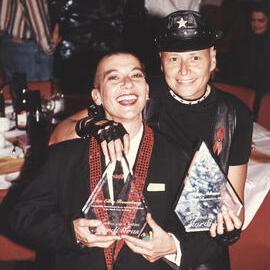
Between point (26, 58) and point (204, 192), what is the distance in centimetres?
349

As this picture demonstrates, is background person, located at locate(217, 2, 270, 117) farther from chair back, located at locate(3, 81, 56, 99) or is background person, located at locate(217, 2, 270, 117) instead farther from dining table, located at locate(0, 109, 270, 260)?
dining table, located at locate(0, 109, 270, 260)

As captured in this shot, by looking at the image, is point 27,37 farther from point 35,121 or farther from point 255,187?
point 255,187

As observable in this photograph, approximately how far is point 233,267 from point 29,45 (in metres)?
2.98

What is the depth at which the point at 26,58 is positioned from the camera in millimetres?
4652

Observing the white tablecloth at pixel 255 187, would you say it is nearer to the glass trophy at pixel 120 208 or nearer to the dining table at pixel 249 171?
the dining table at pixel 249 171

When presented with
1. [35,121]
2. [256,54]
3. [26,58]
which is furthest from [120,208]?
[256,54]

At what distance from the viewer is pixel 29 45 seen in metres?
4.62

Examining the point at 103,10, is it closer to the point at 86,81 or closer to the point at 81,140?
the point at 86,81

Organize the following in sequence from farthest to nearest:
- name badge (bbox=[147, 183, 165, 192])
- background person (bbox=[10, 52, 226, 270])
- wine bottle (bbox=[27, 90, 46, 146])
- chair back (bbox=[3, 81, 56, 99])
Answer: chair back (bbox=[3, 81, 56, 99]) < wine bottle (bbox=[27, 90, 46, 146]) < name badge (bbox=[147, 183, 165, 192]) < background person (bbox=[10, 52, 226, 270])

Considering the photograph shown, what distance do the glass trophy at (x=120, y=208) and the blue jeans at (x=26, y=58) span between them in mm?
3406

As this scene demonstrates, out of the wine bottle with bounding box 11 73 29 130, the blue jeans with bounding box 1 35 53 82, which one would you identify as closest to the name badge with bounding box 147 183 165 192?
the wine bottle with bounding box 11 73 29 130

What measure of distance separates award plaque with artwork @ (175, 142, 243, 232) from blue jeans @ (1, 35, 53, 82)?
3459 mm

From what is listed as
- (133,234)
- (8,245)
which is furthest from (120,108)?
(8,245)

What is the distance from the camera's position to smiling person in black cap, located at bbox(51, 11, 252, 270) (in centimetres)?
194
